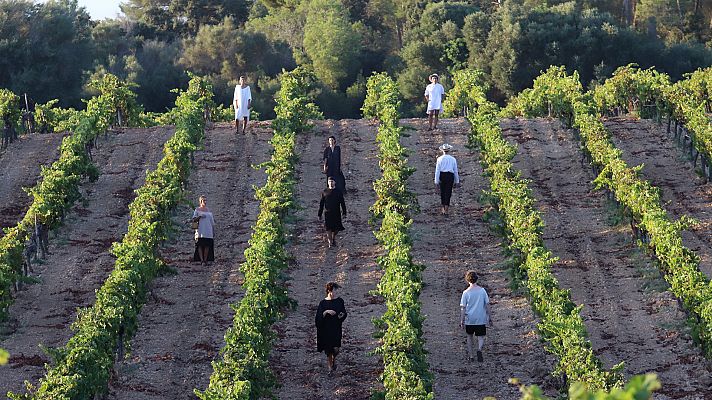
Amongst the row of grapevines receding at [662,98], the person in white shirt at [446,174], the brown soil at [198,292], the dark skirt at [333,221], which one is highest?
the row of grapevines receding at [662,98]

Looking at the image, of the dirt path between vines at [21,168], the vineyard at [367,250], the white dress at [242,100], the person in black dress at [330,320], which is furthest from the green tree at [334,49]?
the person in black dress at [330,320]

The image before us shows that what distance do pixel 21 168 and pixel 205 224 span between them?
23.3 ft

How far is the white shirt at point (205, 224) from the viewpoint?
62.5 ft

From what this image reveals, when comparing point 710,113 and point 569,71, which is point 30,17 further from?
point 710,113

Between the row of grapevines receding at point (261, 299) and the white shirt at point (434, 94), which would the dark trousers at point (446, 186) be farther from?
the white shirt at point (434, 94)

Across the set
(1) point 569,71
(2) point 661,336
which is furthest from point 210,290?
(1) point 569,71

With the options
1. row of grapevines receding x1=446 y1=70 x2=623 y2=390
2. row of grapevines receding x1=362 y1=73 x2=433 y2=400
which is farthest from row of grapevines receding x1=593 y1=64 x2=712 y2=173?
row of grapevines receding x1=362 y1=73 x2=433 y2=400

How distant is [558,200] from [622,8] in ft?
123

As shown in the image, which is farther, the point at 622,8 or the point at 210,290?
the point at 622,8

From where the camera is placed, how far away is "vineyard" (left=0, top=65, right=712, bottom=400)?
1527cm

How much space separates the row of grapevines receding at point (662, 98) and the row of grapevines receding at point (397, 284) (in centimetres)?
498

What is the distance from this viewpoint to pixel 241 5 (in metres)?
62.2

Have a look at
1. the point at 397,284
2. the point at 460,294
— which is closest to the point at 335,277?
the point at 460,294

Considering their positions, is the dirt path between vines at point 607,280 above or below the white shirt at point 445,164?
below
